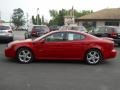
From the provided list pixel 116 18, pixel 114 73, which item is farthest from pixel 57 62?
pixel 116 18

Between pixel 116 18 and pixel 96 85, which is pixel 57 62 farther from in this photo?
pixel 116 18

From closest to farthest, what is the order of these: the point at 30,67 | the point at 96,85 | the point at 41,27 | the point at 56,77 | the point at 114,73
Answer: the point at 96,85 → the point at 56,77 → the point at 114,73 → the point at 30,67 → the point at 41,27

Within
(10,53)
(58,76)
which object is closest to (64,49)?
(10,53)

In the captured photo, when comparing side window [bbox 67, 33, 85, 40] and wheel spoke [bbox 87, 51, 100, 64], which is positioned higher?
side window [bbox 67, 33, 85, 40]

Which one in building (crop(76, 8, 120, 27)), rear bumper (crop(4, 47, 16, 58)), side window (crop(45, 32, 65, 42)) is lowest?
rear bumper (crop(4, 47, 16, 58))

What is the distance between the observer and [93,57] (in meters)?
12.1

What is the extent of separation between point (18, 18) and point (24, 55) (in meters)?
107

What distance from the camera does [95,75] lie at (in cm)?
977

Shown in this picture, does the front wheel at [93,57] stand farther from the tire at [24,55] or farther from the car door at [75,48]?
the tire at [24,55]

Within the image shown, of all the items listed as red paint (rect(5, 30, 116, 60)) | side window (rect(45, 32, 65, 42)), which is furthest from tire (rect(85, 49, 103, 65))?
side window (rect(45, 32, 65, 42))

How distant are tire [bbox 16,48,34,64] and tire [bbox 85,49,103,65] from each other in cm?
222

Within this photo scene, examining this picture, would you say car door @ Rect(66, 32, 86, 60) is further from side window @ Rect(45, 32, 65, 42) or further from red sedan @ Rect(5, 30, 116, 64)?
side window @ Rect(45, 32, 65, 42)

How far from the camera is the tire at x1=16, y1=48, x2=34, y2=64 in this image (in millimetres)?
12148

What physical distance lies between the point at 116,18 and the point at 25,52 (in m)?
33.9
